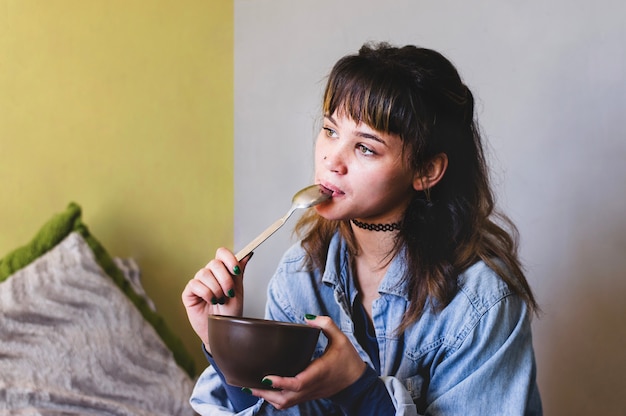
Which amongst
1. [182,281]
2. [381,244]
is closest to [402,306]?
[381,244]

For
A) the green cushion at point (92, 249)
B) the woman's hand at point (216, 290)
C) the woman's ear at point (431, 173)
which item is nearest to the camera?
the woman's hand at point (216, 290)

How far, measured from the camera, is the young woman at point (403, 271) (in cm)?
100

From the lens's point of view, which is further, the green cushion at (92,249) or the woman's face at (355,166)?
the green cushion at (92,249)

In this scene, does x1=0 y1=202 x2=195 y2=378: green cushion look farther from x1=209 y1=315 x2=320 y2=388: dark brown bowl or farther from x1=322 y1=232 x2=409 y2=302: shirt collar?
x1=209 y1=315 x2=320 y2=388: dark brown bowl

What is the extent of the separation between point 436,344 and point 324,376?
9.6 inches

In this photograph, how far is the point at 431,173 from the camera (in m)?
1.11

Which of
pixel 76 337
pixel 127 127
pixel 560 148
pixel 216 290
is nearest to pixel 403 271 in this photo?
pixel 216 290

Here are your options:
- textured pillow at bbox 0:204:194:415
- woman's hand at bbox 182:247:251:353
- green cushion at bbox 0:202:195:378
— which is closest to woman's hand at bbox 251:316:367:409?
woman's hand at bbox 182:247:251:353

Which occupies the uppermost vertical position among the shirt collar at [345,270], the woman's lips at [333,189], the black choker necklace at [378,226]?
the woman's lips at [333,189]

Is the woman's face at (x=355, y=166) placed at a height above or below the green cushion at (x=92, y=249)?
above

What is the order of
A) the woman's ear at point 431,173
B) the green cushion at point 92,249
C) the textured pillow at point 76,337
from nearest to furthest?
1. the woman's ear at point 431,173
2. the textured pillow at point 76,337
3. the green cushion at point 92,249

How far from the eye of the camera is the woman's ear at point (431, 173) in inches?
43.3

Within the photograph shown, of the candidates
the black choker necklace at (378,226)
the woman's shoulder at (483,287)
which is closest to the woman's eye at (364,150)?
the black choker necklace at (378,226)

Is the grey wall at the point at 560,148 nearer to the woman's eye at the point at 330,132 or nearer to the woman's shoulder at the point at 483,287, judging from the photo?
the woman's shoulder at the point at 483,287
